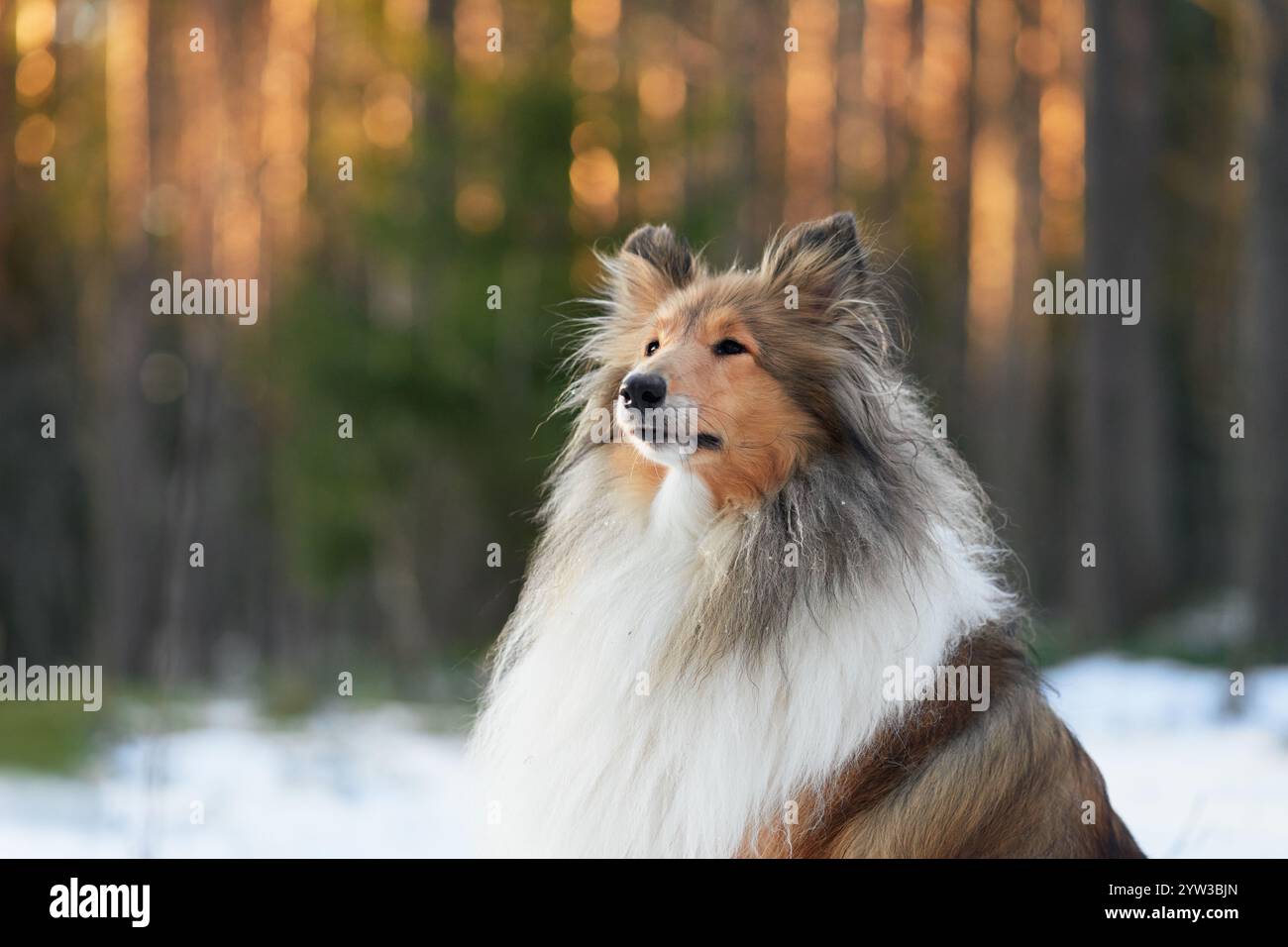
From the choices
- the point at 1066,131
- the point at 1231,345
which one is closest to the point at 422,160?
the point at 1066,131

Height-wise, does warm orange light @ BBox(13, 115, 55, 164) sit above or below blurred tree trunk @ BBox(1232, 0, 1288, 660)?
above

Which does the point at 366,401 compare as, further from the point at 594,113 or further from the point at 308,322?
the point at 594,113

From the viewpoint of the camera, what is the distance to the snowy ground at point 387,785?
5930 millimetres

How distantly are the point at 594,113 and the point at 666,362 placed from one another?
7.95 metres

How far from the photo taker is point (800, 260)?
464 cm

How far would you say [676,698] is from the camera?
4.19 meters

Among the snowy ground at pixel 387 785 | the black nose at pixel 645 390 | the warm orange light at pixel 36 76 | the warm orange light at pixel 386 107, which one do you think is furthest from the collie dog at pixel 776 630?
the warm orange light at pixel 36 76

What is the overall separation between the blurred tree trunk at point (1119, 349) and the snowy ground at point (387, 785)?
413cm

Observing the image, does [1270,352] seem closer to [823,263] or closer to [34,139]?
[823,263]

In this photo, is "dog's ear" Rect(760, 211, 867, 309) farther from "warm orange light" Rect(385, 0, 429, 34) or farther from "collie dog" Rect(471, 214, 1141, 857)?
"warm orange light" Rect(385, 0, 429, 34)

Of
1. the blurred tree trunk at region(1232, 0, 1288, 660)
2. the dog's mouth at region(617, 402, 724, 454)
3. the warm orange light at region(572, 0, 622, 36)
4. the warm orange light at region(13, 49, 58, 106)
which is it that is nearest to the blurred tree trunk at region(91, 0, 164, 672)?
the warm orange light at region(13, 49, 58, 106)

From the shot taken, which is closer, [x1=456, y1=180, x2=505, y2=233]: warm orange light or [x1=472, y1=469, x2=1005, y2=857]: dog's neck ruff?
[x1=472, y1=469, x2=1005, y2=857]: dog's neck ruff

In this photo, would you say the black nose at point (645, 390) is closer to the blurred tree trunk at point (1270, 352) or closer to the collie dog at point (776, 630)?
the collie dog at point (776, 630)

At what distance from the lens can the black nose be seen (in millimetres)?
4215
